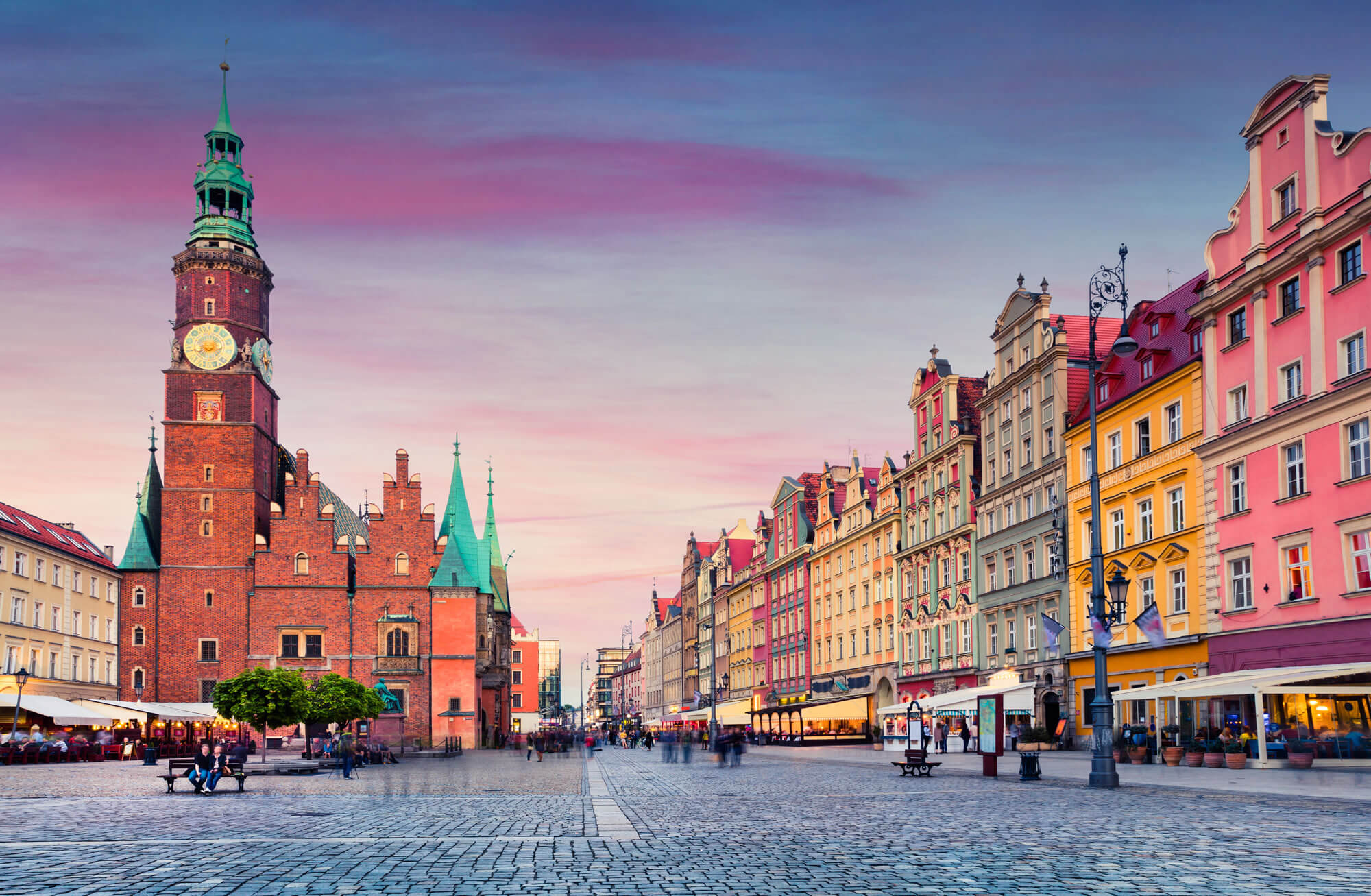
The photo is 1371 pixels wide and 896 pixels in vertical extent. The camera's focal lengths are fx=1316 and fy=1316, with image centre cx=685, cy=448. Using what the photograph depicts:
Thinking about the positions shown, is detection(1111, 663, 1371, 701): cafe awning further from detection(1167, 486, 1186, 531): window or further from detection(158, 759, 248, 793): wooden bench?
detection(158, 759, 248, 793): wooden bench

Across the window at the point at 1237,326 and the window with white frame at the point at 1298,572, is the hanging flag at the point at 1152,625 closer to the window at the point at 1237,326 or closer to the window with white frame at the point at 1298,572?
the window with white frame at the point at 1298,572

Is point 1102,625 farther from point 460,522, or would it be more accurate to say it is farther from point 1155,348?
point 460,522

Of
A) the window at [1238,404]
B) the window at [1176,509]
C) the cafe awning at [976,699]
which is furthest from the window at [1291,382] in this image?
the cafe awning at [976,699]

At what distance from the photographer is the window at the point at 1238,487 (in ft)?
126

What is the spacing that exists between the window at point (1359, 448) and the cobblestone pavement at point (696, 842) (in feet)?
41.1

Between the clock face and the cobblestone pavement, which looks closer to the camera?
the cobblestone pavement

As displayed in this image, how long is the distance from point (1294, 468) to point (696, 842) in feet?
87.0

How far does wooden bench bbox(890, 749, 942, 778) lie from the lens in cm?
3219

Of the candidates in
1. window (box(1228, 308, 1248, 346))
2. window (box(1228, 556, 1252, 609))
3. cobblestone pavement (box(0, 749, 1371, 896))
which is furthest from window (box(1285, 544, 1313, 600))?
cobblestone pavement (box(0, 749, 1371, 896))

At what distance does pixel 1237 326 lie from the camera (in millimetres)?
39531

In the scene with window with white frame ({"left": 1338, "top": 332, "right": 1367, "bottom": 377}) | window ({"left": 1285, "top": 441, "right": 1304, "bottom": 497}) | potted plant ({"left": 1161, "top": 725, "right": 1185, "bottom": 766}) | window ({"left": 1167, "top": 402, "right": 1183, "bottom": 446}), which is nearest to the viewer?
window with white frame ({"left": 1338, "top": 332, "right": 1367, "bottom": 377})

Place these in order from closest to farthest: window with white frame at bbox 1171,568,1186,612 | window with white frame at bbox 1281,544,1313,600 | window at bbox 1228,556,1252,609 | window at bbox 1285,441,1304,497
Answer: window with white frame at bbox 1281,544,1313,600 → window at bbox 1285,441,1304,497 → window at bbox 1228,556,1252,609 → window with white frame at bbox 1171,568,1186,612

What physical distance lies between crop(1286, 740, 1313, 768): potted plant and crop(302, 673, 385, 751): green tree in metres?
38.6

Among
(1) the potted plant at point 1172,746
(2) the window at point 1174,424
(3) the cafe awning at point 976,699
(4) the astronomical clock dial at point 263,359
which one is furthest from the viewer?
(4) the astronomical clock dial at point 263,359
